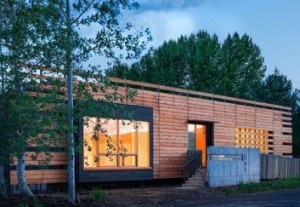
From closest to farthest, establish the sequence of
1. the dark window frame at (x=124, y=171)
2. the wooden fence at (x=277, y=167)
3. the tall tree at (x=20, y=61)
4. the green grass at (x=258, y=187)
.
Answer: the tall tree at (x=20, y=61), the dark window frame at (x=124, y=171), the green grass at (x=258, y=187), the wooden fence at (x=277, y=167)

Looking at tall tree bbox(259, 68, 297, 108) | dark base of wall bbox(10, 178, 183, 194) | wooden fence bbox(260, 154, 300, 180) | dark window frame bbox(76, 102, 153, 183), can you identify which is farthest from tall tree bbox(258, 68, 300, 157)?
dark window frame bbox(76, 102, 153, 183)

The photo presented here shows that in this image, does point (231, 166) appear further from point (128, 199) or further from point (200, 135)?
point (128, 199)

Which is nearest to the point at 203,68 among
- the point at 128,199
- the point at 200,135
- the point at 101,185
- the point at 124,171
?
the point at 200,135

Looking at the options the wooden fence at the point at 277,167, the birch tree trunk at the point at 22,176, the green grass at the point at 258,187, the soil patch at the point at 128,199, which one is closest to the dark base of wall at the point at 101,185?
the soil patch at the point at 128,199

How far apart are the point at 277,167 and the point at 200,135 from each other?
5.00 meters

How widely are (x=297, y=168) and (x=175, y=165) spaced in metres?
11.2

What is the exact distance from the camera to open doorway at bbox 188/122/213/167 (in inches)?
1234

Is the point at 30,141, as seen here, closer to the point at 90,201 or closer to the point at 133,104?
the point at 90,201

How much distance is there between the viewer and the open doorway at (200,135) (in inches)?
1234

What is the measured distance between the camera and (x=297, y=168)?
35844 mm

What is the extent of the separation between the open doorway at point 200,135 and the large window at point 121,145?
211 inches

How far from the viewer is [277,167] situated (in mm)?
32875

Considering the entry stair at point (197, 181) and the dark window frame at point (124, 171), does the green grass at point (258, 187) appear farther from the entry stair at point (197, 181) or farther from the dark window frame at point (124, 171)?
the dark window frame at point (124, 171)

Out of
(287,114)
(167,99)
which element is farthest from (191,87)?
(167,99)
